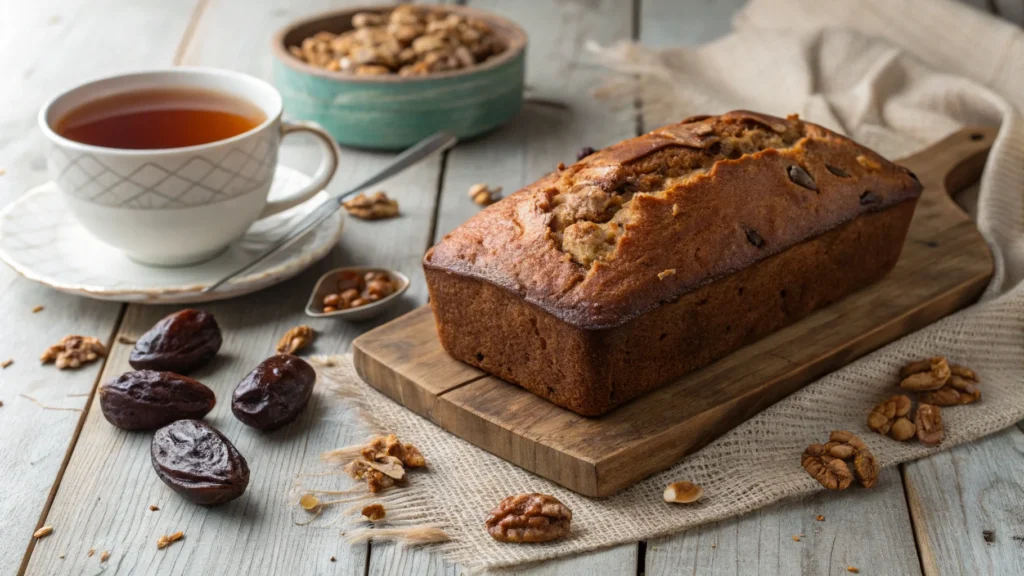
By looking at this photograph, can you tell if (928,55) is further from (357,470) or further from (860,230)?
(357,470)

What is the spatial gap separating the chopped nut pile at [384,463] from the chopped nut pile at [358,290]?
0.46 m

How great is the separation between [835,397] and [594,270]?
1.70 feet

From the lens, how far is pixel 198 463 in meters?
1.69

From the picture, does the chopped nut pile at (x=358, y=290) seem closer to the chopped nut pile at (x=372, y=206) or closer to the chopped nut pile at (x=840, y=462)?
the chopped nut pile at (x=372, y=206)

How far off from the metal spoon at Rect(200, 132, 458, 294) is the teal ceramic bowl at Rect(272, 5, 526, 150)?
0.17m

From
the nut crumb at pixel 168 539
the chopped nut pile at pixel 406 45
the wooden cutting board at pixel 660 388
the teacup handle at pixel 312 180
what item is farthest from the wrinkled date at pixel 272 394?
the chopped nut pile at pixel 406 45

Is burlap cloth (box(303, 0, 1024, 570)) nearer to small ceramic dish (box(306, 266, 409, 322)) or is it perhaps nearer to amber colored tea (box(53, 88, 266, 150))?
small ceramic dish (box(306, 266, 409, 322))

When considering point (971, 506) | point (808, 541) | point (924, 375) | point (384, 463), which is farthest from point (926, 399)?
point (384, 463)

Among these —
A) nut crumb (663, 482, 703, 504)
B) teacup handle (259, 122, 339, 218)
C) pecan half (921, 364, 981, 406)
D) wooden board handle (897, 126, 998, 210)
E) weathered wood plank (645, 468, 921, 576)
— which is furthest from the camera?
wooden board handle (897, 126, 998, 210)

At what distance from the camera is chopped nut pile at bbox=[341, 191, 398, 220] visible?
8.55ft

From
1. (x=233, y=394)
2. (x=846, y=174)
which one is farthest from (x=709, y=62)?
(x=233, y=394)

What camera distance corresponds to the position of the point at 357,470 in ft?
5.73

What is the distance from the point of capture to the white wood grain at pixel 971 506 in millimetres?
1584

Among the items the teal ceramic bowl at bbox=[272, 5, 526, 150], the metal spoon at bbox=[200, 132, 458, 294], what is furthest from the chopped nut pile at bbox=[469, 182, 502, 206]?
the teal ceramic bowl at bbox=[272, 5, 526, 150]
